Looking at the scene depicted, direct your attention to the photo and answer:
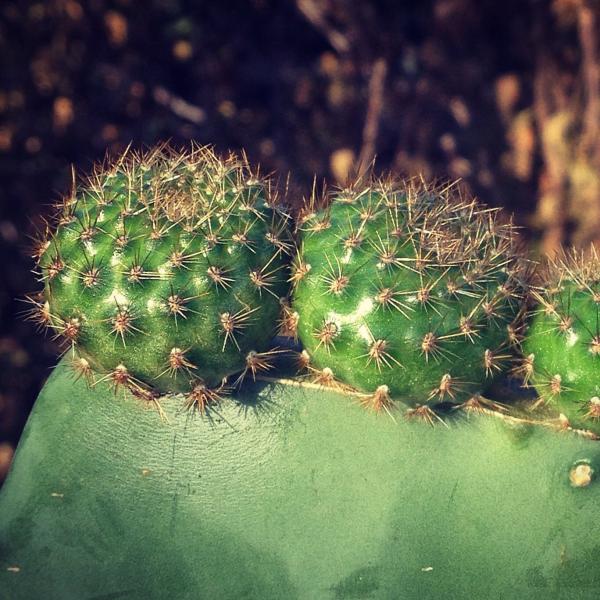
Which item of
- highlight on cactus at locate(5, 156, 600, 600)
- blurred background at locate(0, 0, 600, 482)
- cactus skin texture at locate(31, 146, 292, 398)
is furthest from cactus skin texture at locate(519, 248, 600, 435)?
blurred background at locate(0, 0, 600, 482)

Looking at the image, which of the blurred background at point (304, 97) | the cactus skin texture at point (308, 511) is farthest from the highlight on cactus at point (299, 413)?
the blurred background at point (304, 97)

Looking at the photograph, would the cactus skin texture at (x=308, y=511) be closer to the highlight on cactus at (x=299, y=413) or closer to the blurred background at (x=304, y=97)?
the highlight on cactus at (x=299, y=413)

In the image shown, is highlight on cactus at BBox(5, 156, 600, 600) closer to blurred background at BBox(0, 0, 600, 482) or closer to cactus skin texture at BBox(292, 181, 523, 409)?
cactus skin texture at BBox(292, 181, 523, 409)

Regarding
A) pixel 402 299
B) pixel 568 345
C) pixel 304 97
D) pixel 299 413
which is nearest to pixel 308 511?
pixel 299 413

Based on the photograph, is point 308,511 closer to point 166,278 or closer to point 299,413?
point 299,413

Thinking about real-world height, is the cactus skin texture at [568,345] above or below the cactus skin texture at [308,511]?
above

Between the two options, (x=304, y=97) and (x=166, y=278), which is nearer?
(x=166, y=278)

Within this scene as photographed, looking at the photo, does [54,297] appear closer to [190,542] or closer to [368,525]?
[190,542]
